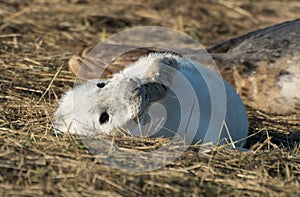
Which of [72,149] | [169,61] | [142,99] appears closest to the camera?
[72,149]

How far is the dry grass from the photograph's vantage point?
2963 millimetres

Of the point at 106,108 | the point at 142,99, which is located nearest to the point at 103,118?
the point at 106,108

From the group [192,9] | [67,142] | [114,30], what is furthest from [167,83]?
[192,9]

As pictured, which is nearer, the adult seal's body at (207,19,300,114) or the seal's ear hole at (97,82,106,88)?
the seal's ear hole at (97,82,106,88)

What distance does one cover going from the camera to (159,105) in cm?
362

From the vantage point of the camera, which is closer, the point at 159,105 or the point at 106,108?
the point at 106,108

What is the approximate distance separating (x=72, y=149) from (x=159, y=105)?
584mm

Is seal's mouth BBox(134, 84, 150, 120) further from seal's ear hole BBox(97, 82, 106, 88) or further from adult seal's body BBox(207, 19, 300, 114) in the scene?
adult seal's body BBox(207, 19, 300, 114)

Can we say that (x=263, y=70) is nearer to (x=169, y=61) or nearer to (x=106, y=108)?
(x=169, y=61)

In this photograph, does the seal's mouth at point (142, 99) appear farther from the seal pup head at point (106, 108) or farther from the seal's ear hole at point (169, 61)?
the seal's ear hole at point (169, 61)

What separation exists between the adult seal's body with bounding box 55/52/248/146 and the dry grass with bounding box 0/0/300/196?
113 millimetres

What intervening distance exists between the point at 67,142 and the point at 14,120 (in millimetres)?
634

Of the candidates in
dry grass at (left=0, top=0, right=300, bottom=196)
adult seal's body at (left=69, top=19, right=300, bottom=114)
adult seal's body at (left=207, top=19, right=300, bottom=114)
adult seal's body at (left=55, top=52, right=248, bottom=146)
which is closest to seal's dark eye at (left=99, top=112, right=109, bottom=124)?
adult seal's body at (left=55, top=52, right=248, bottom=146)

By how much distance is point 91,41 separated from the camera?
253 inches
